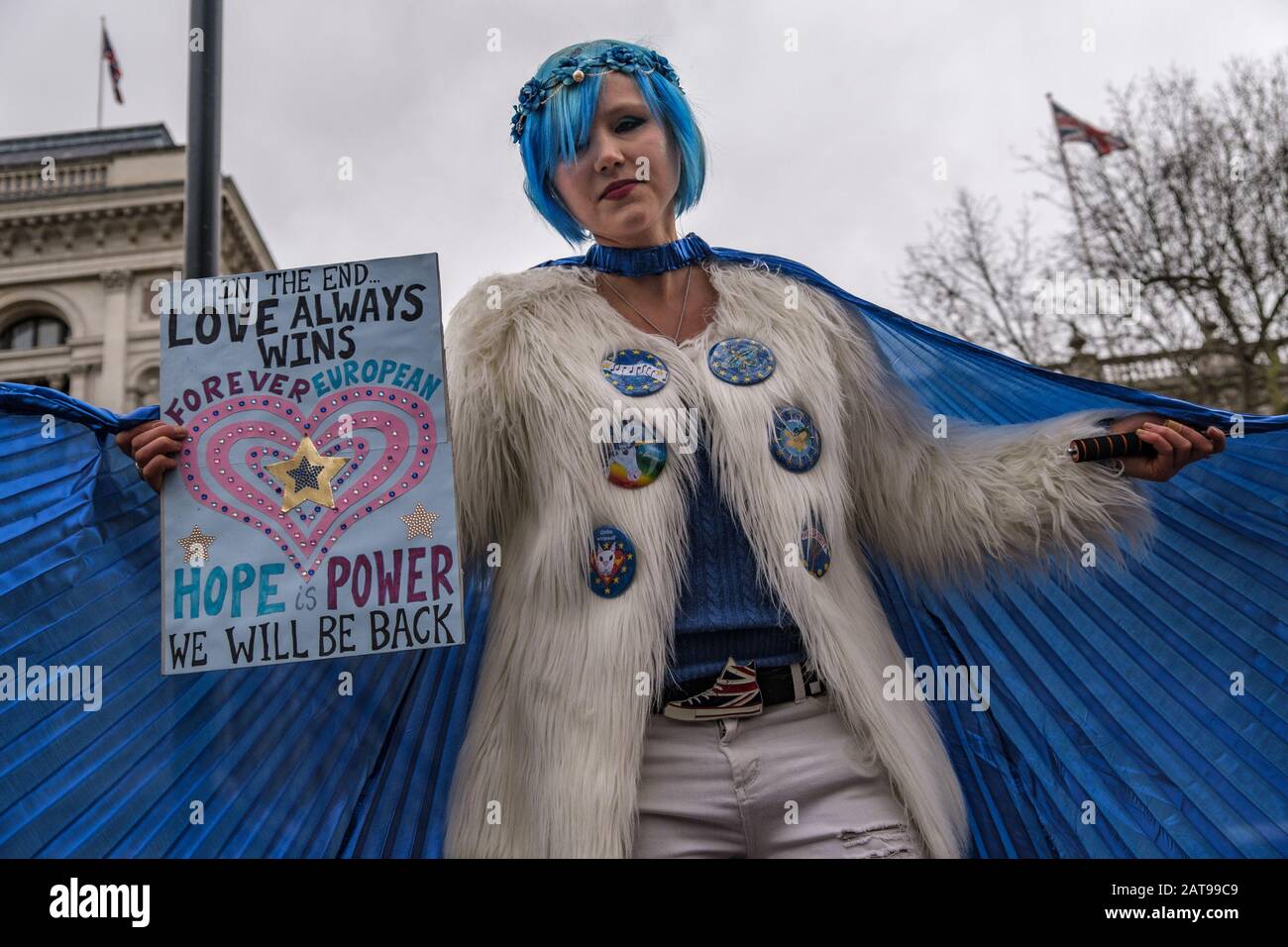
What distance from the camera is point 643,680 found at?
2.04 metres

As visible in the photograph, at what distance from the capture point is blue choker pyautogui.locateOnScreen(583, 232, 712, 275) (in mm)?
2459

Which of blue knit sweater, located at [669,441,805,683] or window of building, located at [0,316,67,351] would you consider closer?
blue knit sweater, located at [669,441,805,683]

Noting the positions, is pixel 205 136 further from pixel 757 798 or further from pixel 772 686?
pixel 757 798

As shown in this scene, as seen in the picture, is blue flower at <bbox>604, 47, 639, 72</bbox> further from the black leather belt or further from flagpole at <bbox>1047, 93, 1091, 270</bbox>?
flagpole at <bbox>1047, 93, 1091, 270</bbox>

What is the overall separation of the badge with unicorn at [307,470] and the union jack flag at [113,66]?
931 inches

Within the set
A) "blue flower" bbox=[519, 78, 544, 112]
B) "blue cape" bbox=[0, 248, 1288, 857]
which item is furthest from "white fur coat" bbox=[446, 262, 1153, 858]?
"blue flower" bbox=[519, 78, 544, 112]

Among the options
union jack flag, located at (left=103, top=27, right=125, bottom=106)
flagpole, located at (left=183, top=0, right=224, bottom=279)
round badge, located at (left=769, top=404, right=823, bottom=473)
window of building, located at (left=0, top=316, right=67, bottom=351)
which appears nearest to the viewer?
round badge, located at (left=769, top=404, right=823, bottom=473)

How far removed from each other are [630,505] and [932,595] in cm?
74

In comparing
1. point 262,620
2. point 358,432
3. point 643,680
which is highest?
point 358,432

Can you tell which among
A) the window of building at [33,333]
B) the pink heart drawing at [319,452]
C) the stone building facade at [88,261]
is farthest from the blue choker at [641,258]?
the window of building at [33,333]

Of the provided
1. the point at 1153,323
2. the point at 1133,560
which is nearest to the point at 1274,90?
the point at 1153,323

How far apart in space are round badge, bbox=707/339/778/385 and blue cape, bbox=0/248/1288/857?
31 centimetres

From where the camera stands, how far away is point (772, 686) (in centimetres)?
209
